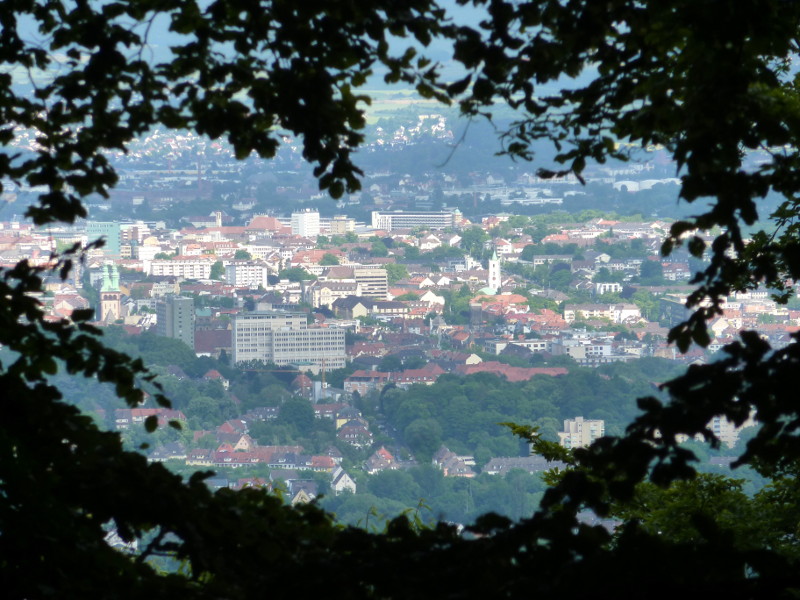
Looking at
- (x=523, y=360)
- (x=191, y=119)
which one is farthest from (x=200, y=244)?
(x=191, y=119)

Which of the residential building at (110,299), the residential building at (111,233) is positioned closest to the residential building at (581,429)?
the residential building at (110,299)

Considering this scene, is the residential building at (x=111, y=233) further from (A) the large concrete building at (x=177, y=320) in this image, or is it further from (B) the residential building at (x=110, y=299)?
(A) the large concrete building at (x=177, y=320)

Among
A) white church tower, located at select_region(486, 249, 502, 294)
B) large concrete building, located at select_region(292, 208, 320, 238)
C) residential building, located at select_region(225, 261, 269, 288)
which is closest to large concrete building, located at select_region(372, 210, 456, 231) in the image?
large concrete building, located at select_region(292, 208, 320, 238)

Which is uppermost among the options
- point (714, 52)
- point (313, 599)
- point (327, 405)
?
point (714, 52)

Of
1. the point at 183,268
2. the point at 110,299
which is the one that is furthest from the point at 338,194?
the point at 183,268

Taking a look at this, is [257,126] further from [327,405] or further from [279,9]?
[327,405]

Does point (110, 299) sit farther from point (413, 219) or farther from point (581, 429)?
point (413, 219)
